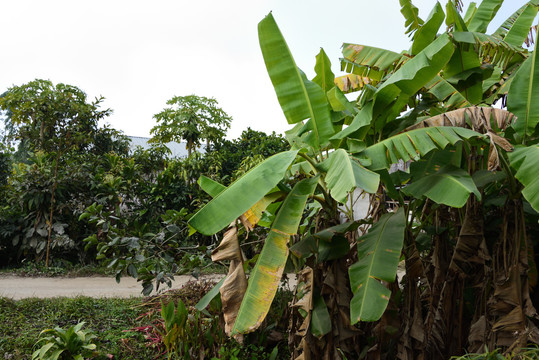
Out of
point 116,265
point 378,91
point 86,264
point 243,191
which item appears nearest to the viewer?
point 243,191

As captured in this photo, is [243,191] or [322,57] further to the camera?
[322,57]

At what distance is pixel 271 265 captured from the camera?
8.68ft

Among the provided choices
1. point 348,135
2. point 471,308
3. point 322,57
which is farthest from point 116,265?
point 471,308

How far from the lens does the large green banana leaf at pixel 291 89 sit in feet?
10.0

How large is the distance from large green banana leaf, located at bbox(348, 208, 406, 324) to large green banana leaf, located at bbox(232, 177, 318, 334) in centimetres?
55

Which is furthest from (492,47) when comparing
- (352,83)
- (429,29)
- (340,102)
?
(352,83)

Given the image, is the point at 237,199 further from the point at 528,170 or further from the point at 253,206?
the point at 528,170

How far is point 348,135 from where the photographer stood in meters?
3.14

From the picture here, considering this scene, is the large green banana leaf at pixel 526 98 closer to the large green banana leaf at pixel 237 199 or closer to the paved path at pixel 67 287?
the large green banana leaf at pixel 237 199

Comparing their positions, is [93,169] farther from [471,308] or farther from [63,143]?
[471,308]

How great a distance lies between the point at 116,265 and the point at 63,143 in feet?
21.2

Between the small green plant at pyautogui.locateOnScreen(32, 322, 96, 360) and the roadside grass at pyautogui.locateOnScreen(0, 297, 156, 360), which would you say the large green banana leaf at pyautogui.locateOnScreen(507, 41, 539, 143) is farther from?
the small green plant at pyautogui.locateOnScreen(32, 322, 96, 360)

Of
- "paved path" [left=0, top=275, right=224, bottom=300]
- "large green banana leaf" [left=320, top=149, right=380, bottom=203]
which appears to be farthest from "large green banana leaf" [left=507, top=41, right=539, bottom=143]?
"paved path" [left=0, top=275, right=224, bottom=300]

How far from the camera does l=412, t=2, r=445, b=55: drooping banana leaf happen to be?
3.25m
